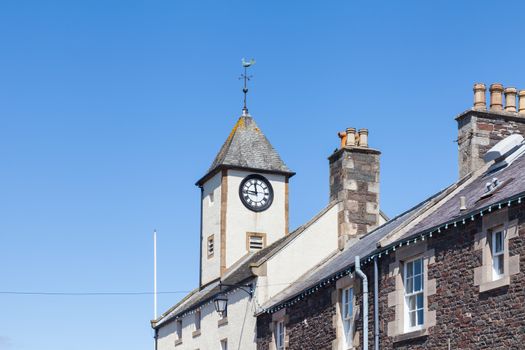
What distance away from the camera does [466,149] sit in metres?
28.5

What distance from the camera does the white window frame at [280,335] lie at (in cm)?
3081

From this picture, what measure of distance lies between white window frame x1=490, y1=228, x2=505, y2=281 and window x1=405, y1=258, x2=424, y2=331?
257 centimetres

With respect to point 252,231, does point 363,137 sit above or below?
above

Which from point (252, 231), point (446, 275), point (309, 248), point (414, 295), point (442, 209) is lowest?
point (414, 295)

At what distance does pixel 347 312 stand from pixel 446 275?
195 inches

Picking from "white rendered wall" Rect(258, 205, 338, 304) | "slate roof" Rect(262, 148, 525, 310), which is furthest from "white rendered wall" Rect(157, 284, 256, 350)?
"white rendered wall" Rect(258, 205, 338, 304)

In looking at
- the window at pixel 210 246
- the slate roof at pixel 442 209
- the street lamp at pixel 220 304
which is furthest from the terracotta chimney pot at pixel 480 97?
the window at pixel 210 246

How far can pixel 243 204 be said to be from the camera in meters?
42.3

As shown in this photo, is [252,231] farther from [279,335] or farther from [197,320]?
[279,335]

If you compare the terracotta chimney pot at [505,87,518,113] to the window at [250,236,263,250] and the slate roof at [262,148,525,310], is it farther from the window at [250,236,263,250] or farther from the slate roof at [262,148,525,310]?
the window at [250,236,263,250]

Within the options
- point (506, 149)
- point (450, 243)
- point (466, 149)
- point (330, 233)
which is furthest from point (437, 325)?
point (330, 233)

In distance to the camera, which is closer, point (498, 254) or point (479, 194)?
point (498, 254)

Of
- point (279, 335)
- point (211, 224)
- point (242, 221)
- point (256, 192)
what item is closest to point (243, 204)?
point (242, 221)

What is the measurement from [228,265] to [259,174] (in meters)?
3.72
